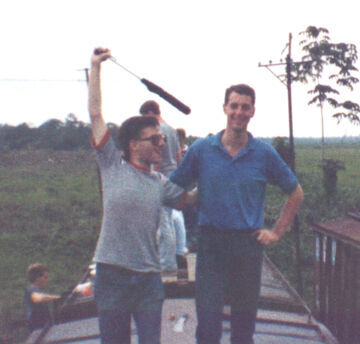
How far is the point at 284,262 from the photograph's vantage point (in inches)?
638

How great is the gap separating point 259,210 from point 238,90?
70 centimetres

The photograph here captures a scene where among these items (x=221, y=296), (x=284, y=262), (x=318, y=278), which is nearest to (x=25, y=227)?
(x=284, y=262)

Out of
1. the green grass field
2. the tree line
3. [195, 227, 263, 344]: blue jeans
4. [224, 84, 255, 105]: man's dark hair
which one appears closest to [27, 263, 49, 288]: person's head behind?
the green grass field

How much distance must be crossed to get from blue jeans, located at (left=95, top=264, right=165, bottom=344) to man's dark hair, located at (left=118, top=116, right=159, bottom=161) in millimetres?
626

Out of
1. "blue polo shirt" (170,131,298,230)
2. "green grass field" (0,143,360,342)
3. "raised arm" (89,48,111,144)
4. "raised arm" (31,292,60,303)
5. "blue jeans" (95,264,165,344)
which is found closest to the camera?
"blue jeans" (95,264,165,344)

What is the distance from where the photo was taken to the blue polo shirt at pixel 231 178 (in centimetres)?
384

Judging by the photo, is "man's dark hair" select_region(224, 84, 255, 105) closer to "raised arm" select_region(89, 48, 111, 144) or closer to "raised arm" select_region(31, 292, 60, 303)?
"raised arm" select_region(89, 48, 111, 144)

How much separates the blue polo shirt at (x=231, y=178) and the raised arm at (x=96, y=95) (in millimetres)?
619

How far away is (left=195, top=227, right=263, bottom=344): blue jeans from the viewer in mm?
3879

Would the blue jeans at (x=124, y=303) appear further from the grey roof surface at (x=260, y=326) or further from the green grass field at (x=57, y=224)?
the green grass field at (x=57, y=224)

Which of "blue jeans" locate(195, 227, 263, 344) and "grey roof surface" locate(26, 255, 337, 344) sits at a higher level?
"blue jeans" locate(195, 227, 263, 344)

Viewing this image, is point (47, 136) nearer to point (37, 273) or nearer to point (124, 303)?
point (37, 273)

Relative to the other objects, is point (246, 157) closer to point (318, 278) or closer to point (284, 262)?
point (318, 278)

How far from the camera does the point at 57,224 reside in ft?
75.2
